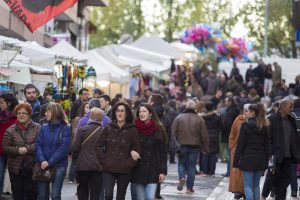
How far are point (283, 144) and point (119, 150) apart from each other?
4426 millimetres

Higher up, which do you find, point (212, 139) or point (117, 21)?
point (117, 21)

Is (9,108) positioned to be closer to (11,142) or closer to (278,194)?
(11,142)

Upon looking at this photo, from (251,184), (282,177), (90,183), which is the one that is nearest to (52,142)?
(90,183)

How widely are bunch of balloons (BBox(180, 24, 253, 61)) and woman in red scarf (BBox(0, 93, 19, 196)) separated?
32482mm

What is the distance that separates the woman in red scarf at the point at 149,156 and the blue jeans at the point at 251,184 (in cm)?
264

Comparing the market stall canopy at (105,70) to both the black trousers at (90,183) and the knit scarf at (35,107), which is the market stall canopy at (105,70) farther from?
the black trousers at (90,183)

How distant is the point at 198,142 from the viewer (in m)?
19.4

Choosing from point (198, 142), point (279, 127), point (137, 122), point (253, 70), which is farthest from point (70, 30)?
point (137, 122)

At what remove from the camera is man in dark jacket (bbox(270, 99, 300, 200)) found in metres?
16.7

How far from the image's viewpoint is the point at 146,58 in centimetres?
4238

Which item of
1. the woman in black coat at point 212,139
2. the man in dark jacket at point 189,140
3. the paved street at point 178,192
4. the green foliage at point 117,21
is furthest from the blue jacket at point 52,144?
the green foliage at point 117,21

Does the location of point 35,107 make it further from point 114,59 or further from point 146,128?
point 114,59

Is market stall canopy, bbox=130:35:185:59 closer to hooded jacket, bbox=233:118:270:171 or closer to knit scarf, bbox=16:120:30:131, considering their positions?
hooded jacket, bbox=233:118:270:171

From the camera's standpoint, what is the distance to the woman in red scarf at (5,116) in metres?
14.9
